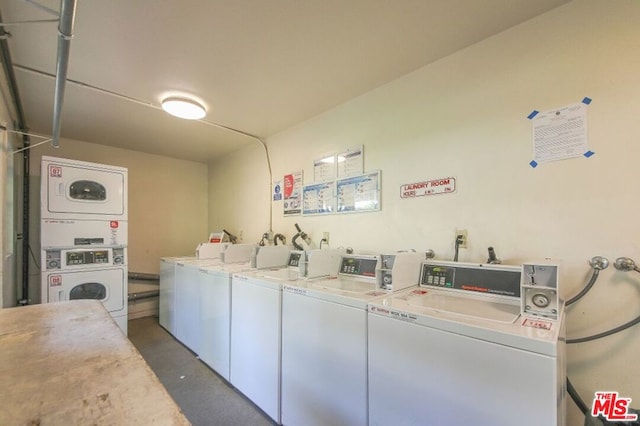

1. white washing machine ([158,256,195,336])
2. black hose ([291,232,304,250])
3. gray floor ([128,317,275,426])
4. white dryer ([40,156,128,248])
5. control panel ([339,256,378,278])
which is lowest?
gray floor ([128,317,275,426])

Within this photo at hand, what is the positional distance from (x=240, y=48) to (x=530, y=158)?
1.92 m

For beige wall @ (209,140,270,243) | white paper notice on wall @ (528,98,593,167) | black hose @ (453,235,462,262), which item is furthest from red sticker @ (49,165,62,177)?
white paper notice on wall @ (528,98,593,167)

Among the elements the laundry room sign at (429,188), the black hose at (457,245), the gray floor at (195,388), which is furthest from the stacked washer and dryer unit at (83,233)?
the black hose at (457,245)

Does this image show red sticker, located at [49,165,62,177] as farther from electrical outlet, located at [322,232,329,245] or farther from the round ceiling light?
electrical outlet, located at [322,232,329,245]

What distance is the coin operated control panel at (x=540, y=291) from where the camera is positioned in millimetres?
1142

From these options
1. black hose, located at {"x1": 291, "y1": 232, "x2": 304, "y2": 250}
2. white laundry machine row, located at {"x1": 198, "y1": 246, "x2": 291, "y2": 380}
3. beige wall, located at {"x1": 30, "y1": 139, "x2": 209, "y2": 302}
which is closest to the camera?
white laundry machine row, located at {"x1": 198, "y1": 246, "x2": 291, "y2": 380}

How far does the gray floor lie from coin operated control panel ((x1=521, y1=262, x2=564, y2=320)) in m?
1.77

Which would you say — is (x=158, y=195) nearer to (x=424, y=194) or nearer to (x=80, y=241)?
(x=80, y=241)

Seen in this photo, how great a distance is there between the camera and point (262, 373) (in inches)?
76.6

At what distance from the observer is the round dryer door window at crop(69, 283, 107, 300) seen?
9.33 ft

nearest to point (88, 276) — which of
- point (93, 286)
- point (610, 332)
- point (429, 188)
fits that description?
point (93, 286)

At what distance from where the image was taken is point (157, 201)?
4316 mm

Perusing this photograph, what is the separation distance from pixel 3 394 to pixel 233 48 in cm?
194

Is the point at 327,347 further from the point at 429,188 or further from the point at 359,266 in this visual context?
the point at 429,188
